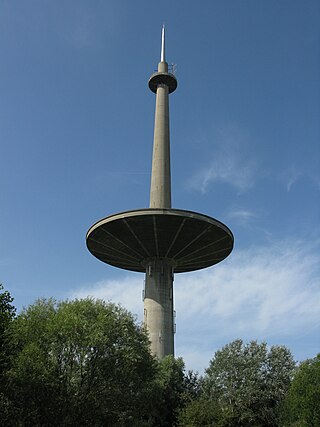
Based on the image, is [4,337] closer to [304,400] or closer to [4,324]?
[4,324]

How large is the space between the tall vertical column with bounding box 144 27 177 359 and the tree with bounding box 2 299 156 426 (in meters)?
10.4

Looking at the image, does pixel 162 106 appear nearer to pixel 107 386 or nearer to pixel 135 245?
pixel 135 245

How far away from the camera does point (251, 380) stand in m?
40.4

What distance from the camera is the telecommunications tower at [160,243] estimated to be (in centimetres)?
3762

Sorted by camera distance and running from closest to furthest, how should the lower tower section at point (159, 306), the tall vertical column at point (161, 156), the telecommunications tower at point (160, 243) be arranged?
1. the telecommunications tower at point (160, 243)
2. the lower tower section at point (159, 306)
3. the tall vertical column at point (161, 156)

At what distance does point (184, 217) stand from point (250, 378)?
48.5 ft

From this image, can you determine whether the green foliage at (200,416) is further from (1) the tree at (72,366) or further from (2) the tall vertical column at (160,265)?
(2) the tall vertical column at (160,265)

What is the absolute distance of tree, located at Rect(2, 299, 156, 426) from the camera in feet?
83.4

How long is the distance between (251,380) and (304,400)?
6332 millimetres

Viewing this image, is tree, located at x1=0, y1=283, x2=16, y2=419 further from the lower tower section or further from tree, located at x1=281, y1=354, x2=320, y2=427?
tree, located at x1=281, y1=354, x2=320, y2=427

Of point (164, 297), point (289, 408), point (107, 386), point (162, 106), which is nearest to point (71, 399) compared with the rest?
point (107, 386)

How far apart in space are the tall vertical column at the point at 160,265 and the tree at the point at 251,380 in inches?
200

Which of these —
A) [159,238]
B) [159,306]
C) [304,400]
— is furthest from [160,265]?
[304,400]

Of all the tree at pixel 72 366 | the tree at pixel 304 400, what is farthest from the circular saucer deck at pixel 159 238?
the tree at pixel 304 400
